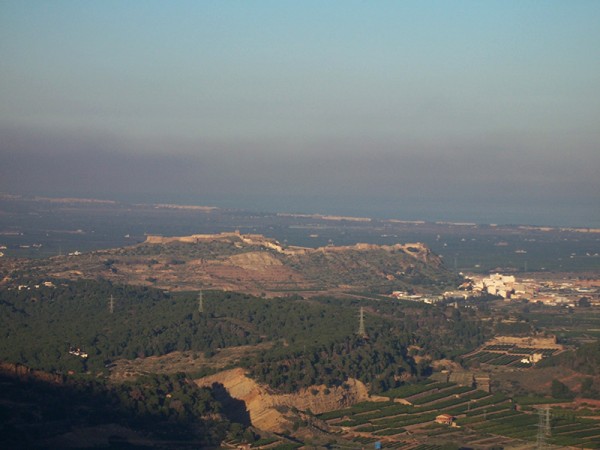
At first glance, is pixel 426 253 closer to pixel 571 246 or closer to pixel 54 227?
pixel 571 246

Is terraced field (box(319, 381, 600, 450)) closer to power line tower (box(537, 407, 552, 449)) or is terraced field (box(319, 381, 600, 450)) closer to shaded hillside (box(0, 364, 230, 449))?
power line tower (box(537, 407, 552, 449))

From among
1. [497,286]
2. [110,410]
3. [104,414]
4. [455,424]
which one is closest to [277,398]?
[455,424]

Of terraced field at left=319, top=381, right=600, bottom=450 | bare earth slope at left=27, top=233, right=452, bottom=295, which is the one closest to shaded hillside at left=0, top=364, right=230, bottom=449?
terraced field at left=319, top=381, right=600, bottom=450

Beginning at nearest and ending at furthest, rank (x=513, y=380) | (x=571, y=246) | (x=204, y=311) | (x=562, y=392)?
(x=562, y=392) < (x=513, y=380) < (x=204, y=311) < (x=571, y=246)

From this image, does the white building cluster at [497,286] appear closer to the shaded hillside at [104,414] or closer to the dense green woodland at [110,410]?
the shaded hillside at [104,414]

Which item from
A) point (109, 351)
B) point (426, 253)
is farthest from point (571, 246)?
point (109, 351)

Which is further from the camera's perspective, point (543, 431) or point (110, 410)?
point (110, 410)

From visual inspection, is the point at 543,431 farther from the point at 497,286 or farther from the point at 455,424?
the point at 497,286
